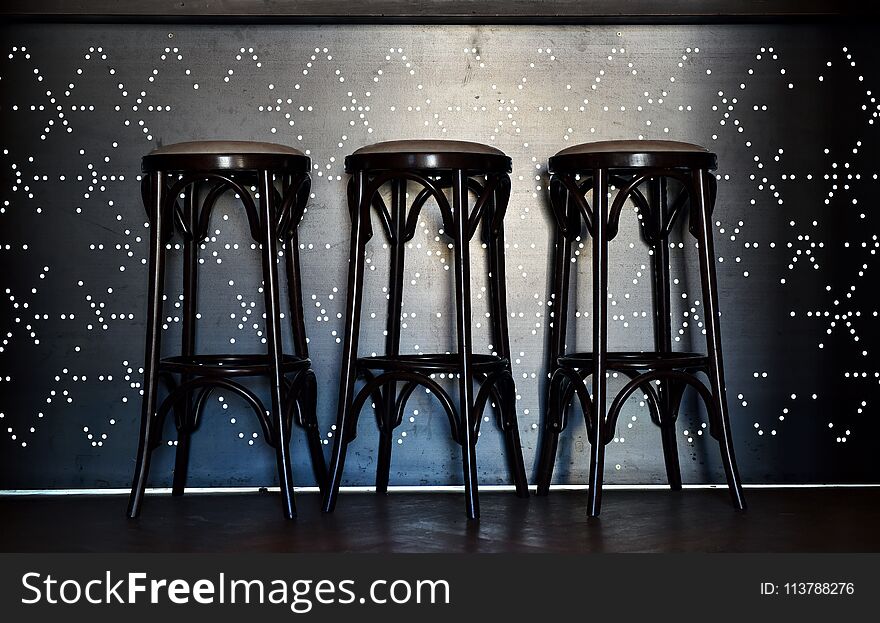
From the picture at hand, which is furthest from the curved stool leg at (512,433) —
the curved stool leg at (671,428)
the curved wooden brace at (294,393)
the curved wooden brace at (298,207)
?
the curved wooden brace at (298,207)

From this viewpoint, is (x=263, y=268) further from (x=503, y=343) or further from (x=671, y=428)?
(x=671, y=428)

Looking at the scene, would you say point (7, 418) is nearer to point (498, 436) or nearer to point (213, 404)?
point (213, 404)

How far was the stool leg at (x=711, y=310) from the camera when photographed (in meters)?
2.28

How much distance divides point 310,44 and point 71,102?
672mm

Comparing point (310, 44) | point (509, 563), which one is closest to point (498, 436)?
point (509, 563)

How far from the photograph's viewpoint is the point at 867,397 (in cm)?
269

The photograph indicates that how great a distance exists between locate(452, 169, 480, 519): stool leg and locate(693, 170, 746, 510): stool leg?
0.56 m

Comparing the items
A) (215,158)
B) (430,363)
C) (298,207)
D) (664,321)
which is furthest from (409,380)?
(664,321)

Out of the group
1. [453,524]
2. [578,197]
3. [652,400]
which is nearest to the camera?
[453,524]

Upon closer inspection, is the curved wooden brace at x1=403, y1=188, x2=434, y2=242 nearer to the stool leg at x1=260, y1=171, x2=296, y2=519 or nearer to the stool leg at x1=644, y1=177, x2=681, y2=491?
the stool leg at x1=260, y1=171, x2=296, y2=519

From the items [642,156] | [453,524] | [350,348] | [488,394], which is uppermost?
[642,156]

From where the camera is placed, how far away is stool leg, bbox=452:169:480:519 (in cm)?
220

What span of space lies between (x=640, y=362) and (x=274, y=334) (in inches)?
34.4

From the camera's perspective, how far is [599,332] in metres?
2.26
